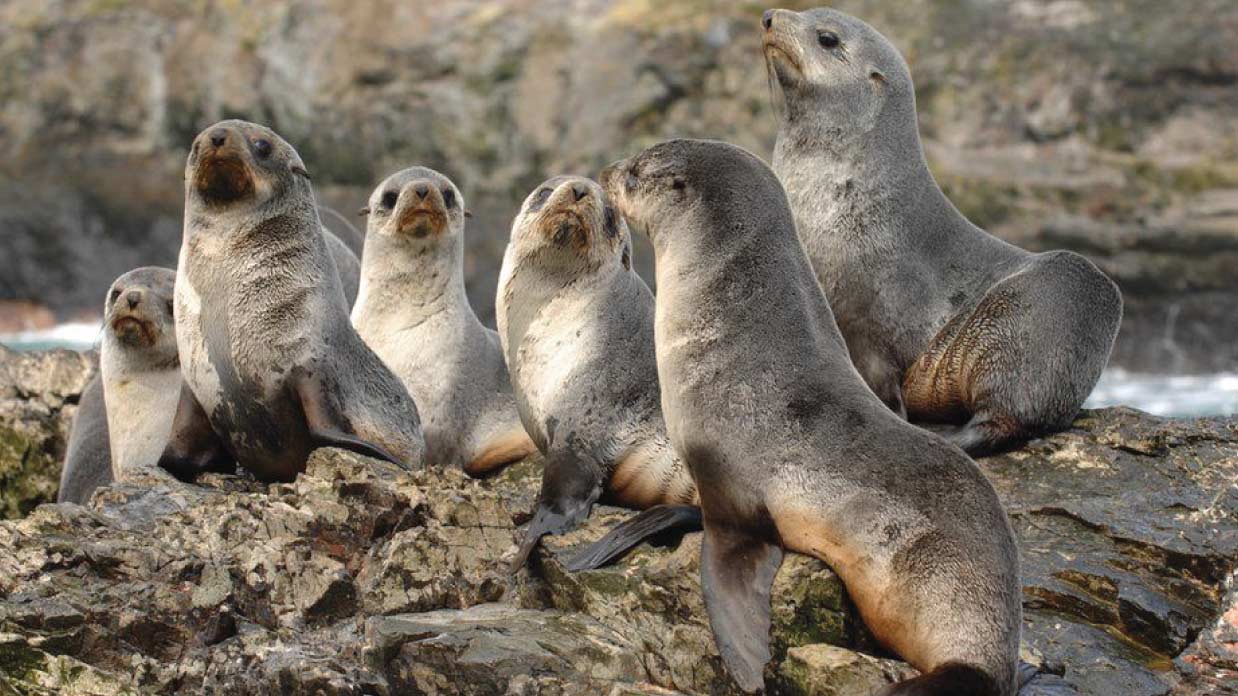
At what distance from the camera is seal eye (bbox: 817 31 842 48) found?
8680 mm

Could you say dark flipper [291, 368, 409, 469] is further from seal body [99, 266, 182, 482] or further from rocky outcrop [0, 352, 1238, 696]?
seal body [99, 266, 182, 482]

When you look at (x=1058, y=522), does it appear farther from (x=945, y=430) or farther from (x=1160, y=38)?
(x=1160, y=38)

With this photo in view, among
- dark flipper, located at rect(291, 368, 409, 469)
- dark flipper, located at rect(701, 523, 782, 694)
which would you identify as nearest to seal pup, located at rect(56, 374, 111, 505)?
dark flipper, located at rect(291, 368, 409, 469)

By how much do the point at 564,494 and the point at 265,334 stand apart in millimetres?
1590


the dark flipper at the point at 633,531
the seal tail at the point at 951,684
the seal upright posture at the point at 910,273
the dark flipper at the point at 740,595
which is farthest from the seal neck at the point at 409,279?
the seal tail at the point at 951,684

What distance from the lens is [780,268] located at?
638 centimetres

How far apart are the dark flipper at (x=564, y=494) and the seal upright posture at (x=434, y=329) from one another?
5.62 ft

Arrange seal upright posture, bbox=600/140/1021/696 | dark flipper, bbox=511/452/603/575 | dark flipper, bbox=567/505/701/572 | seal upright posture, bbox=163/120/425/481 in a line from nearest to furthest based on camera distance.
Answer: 1. seal upright posture, bbox=600/140/1021/696
2. dark flipper, bbox=567/505/701/572
3. dark flipper, bbox=511/452/603/575
4. seal upright posture, bbox=163/120/425/481

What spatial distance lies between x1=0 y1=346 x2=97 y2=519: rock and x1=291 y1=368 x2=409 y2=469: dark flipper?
2678 mm

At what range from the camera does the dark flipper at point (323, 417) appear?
7.40 metres

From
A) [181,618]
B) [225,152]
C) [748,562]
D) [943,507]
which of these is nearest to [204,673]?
[181,618]

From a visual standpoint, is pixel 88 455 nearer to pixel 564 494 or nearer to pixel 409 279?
pixel 409 279

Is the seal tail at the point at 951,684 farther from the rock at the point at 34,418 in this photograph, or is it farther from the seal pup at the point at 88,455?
the rock at the point at 34,418

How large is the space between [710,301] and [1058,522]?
175 centimetres
